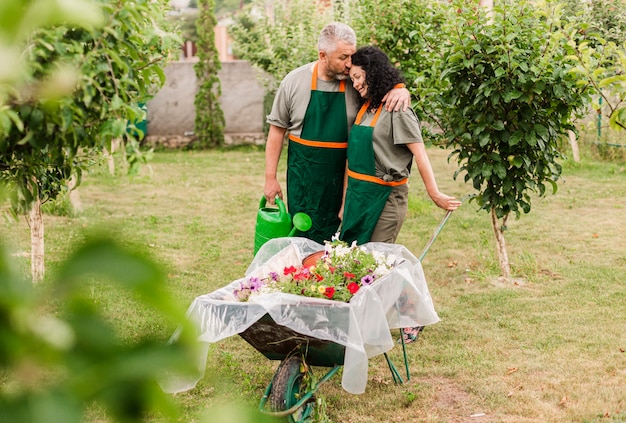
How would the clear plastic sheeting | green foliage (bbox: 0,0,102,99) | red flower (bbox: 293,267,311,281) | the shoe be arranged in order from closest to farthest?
green foliage (bbox: 0,0,102,99) → the clear plastic sheeting → red flower (bbox: 293,267,311,281) → the shoe

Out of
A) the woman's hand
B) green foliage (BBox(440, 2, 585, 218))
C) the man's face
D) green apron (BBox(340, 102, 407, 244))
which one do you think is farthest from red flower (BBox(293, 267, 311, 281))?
green foliage (BBox(440, 2, 585, 218))

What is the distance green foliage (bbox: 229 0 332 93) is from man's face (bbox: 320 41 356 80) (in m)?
6.93

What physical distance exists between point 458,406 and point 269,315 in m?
1.21

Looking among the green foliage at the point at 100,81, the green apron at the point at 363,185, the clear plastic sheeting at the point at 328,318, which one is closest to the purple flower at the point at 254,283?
the clear plastic sheeting at the point at 328,318

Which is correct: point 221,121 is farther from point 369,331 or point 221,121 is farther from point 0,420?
point 0,420

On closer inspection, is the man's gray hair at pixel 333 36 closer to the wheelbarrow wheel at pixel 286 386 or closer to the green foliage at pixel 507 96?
the green foliage at pixel 507 96

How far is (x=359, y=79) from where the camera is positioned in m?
4.30

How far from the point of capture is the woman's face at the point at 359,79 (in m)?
4.29

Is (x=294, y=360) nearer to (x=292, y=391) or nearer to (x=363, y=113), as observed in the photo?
(x=292, y=391)

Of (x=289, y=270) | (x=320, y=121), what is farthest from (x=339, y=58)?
(x=289, y=270)

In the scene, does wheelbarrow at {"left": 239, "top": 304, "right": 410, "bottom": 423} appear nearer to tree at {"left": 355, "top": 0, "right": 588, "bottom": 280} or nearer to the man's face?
the man's face

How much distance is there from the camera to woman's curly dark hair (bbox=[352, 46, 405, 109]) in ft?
13.9

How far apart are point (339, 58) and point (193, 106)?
34.8 feet

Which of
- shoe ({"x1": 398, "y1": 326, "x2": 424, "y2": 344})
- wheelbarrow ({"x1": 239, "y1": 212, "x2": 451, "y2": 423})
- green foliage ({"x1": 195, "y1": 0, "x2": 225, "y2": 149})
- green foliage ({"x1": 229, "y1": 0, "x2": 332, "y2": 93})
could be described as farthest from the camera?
green foliage ({"x1": 195, "y1": 0, "x2": 225, "y2": 149})
